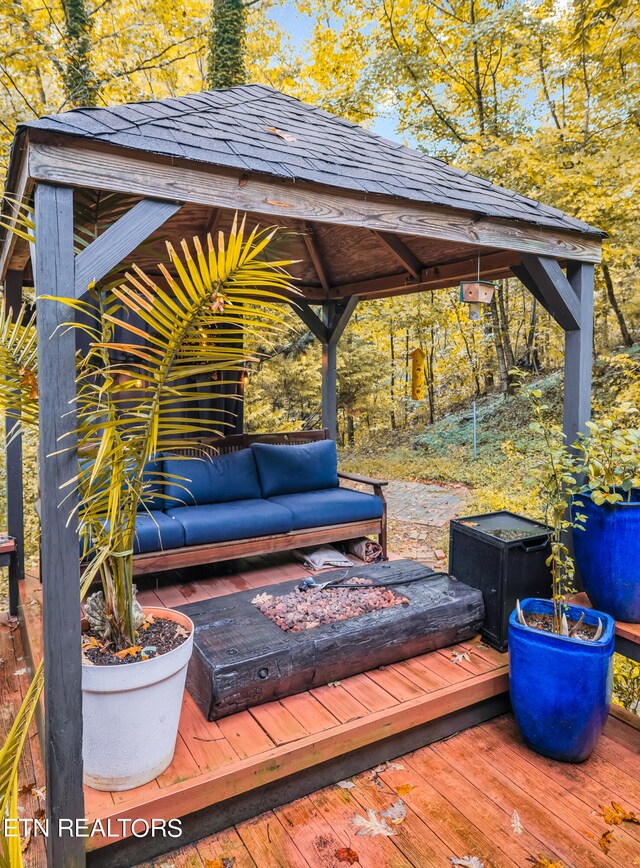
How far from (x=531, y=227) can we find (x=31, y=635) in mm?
3513

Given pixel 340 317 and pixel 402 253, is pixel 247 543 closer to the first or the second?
pixel 402 253

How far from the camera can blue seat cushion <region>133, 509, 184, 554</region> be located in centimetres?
339

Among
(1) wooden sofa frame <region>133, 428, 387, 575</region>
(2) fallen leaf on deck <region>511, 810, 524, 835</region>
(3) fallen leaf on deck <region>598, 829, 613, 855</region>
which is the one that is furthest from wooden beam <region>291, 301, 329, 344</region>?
(3) fallen leaf on deck <region>598, 829, 613, 855</region>

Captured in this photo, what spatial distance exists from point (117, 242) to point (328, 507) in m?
2.80

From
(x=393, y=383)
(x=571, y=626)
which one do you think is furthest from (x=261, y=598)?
(x=393, y=383)

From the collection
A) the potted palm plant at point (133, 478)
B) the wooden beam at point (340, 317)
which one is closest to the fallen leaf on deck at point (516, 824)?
the potted palm plant at point (133, 478)

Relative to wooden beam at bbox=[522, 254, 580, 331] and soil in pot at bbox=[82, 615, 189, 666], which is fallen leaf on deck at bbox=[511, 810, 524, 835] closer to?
soil in pot at bbox=[82, 615, 189, 666]

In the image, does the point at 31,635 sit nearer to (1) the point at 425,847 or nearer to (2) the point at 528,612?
(1) the point at 425,847

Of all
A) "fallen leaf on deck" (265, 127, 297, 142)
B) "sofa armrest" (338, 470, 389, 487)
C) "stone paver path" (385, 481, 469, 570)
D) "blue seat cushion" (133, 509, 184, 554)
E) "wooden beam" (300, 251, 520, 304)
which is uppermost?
"fallen leaf on deck" (265, 127, 297, 142)

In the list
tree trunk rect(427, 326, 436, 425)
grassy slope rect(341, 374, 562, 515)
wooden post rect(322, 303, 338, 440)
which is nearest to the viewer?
wooden post rect(322, 303, 338, 440)

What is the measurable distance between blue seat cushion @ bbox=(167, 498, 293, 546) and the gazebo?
48.1 inches

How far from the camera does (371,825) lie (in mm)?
1942

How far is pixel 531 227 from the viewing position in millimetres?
2947

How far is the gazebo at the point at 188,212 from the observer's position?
1.68m
